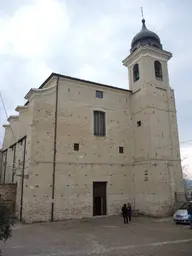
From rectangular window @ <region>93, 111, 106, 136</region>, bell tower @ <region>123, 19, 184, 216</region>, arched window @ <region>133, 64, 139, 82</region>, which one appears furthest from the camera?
arched window @ <region>133, 64, 139, 82</region>

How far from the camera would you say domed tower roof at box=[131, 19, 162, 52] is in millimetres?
19656

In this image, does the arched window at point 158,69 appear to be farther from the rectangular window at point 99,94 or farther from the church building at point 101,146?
the rectangular window at point 99,94

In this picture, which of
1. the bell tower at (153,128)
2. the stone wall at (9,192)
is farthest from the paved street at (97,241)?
the bell tower at (153,128)

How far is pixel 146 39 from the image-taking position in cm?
1972

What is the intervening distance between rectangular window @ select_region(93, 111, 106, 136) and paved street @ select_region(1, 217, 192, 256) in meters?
7.66

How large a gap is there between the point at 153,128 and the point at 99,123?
14.5ft

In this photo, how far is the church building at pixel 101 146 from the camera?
14.8m

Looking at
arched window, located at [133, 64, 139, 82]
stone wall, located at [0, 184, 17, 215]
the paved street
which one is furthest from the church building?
the paved street

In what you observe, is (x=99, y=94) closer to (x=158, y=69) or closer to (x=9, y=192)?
(x=158, y=69)

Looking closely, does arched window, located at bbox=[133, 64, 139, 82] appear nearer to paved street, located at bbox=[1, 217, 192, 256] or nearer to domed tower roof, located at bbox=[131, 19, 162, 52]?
domed tower roof, located at bbox=[131, 19, 162, 52]

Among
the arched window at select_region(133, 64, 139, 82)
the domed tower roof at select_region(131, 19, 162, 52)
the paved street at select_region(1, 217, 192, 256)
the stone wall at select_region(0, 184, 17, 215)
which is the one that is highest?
the domed tower roof at select_region(131, 19, 162, 52)

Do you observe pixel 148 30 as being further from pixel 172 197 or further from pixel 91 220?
pixel 91 220

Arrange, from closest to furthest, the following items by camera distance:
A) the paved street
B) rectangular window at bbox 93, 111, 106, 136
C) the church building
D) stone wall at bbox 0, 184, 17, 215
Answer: the paved street → the church building → stone wall at bbox 0, 184, 17, 215 → rectangular window at bbox 93, 111, 106, 136

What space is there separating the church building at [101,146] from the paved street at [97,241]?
3.06 metres
